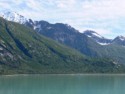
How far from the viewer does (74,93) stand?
115 m

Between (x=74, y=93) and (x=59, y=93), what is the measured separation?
622 cm

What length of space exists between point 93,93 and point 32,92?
2094cm

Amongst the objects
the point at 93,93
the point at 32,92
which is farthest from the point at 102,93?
the point at 32,92

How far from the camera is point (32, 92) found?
11388 centimetres

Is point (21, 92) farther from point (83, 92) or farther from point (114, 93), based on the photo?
point (114, 93)

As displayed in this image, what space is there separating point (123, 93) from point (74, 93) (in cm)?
1750

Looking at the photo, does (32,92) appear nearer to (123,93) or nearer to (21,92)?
(21,92)

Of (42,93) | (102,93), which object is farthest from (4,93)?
(102,93)

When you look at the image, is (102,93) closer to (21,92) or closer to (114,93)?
(114,93)

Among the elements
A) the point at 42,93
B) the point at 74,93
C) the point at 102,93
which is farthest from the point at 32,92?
the point at 102,93

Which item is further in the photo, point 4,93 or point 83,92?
point 83,92

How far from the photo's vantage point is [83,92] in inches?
4700

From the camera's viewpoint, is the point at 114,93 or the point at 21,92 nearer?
the point at 21,92

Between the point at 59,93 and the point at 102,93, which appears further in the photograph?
the point at 102,93
